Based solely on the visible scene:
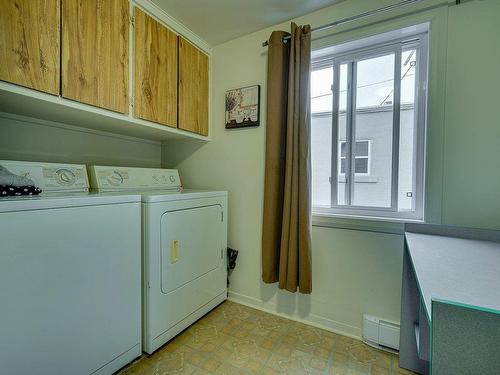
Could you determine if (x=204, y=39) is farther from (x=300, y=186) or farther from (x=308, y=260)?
(x=308, y=260)

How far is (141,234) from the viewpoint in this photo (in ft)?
4.62

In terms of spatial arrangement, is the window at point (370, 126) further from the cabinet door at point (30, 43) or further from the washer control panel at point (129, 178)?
the cabinet door at point (30, 43)

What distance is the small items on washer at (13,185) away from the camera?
105 cm

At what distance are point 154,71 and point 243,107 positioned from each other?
0.75 metres

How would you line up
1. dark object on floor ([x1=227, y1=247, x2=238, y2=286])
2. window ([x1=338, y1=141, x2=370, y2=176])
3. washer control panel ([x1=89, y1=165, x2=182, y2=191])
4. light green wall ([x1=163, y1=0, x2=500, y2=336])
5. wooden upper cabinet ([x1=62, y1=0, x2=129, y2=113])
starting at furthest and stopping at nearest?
dark object on floor ([x1=227, y1=247, x2=238, y2=286]) < window ([x1=338, y1=141, x2=370, y2=176]) < washer control panel ([x1=89, y1=165, x2=182, y2=191]) < light green wall ([x1=163, y1=0, x2=500, y2=336]) < wooden upper cabinet ([x1=62, y1=0, x2=129, y2=113])

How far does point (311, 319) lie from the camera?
5.85ft

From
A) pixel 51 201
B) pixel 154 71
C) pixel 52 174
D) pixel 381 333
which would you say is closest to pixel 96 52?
pixel 154 71

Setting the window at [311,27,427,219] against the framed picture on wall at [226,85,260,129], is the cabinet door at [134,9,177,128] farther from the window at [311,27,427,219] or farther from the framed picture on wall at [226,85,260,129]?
the window at [311,27,427,219]

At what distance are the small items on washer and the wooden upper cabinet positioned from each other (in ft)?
1.56

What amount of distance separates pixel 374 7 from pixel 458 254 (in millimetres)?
1593

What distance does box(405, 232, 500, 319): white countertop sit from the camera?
58cm

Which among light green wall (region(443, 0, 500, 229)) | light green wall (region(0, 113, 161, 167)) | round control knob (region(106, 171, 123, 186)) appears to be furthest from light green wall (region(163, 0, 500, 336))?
round control knob (region(106, 171, 123, 186))

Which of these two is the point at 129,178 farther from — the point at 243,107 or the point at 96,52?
the point at 243,107

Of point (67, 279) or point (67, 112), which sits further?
point (67, 112)
